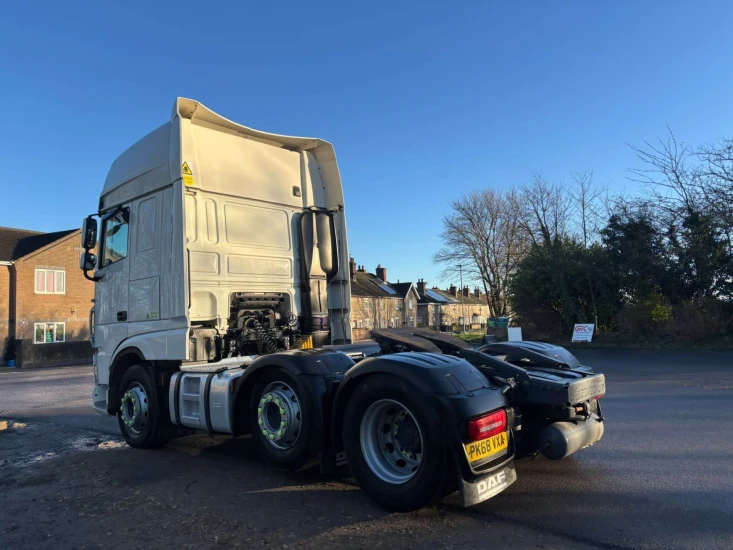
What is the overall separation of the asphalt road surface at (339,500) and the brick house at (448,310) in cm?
6270

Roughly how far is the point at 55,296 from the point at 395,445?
36.6 m

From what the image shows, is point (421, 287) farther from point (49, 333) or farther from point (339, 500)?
point (339, 500)

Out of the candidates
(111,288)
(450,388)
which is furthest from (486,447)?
(111,288)

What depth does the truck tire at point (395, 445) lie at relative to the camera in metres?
3.76

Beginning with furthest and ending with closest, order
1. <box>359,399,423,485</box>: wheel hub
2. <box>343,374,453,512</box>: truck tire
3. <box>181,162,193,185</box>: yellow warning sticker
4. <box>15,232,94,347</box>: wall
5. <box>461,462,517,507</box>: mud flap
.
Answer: <box>15,232,94,347</box>: wall → <box>181,162,193,185</box>: yellow warning sticker → <box>359,399,423,485</box>: wheel hub → <box>343,374,453,512</box>: truck tire → <box>461,462,517,507</box>: mud flap

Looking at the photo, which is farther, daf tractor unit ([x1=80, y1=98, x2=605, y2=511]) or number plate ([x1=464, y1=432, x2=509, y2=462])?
daf tractor unit ([x1=80, y1=98, x2=605, y2=511])

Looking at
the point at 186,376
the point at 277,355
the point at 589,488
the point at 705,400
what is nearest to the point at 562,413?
the point at 589,488

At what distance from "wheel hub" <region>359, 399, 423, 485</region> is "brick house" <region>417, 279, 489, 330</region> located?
2541 inches

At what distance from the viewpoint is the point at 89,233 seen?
7.17 meters

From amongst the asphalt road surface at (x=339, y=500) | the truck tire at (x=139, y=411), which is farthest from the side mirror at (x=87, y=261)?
the asphalt road surface at (x=339, y=500)

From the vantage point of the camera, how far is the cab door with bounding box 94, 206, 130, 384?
6977 mm

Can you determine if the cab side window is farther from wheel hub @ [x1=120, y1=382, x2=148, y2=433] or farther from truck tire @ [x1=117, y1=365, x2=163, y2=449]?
wheel hub @ [x1=120, y1=382, x2=148, y2=433]

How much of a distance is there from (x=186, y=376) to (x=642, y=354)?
1552 centimetres

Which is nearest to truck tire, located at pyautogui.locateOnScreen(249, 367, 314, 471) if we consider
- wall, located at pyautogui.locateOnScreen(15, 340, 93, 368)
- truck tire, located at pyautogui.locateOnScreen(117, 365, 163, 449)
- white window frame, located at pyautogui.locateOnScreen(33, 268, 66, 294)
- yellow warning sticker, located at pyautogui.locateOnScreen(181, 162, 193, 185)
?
truck tire, located at pyautogui.locateOnScreen(117, 365, 163, 449)
